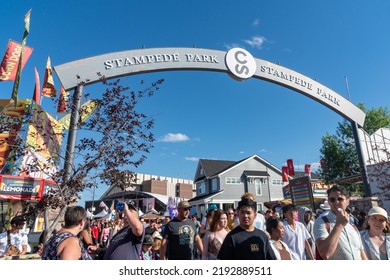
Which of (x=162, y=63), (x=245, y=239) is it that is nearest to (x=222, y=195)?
(x=162, y=63)

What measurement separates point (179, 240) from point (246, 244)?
2369mm

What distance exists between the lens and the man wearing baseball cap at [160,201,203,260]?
5.20m

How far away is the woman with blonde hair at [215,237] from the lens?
4.79 metres

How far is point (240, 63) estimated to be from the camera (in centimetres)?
1024

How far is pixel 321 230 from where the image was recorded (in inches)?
123

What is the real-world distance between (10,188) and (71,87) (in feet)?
29.8

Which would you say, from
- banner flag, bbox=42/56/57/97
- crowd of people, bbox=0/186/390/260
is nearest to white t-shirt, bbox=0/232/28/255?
crowd of people, bbox=0/186/390/260

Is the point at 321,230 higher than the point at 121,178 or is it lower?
lower

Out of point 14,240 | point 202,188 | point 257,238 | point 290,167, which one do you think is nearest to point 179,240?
point 257,238

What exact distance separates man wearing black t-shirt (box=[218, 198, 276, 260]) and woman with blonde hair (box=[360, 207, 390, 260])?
137cm

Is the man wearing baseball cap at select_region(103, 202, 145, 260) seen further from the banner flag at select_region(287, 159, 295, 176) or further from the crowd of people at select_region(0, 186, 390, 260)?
the banner flag at select_region(287, 159, 295, 176)
